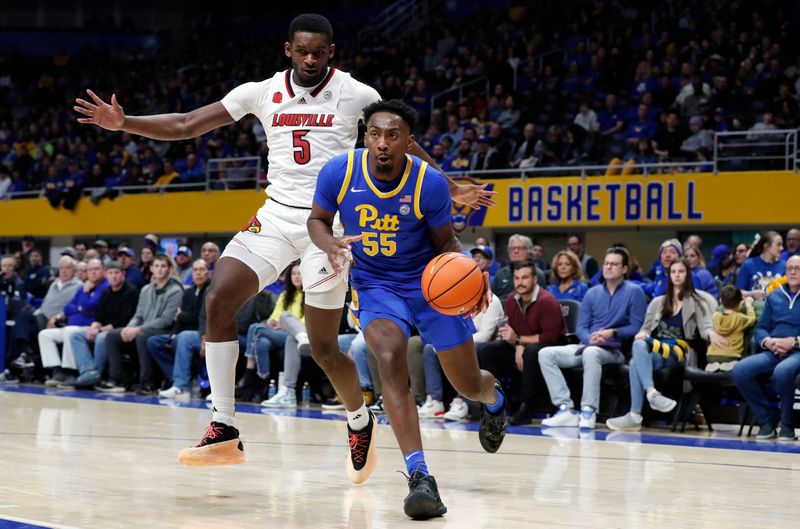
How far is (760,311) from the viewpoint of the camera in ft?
32.6

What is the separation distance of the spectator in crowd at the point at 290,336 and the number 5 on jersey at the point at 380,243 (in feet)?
19.7

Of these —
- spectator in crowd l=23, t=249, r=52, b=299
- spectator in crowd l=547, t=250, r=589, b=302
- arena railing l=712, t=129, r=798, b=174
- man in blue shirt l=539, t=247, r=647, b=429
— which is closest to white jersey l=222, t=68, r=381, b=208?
man in blue shirt l=539, t=247, r=647, b=429

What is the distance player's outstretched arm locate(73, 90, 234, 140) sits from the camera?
18.4 feet

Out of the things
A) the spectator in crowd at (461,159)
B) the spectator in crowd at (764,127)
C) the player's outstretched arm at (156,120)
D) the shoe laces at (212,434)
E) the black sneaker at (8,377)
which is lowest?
the black sneaker at (8,377)

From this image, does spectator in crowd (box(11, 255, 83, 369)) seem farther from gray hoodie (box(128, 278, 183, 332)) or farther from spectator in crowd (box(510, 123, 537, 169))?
spectator in crowd (box(510, 123, 537, 169))

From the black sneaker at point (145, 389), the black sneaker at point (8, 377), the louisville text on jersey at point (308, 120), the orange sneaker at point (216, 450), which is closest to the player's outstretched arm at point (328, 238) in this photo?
the louisville text on jersey at point (308, 120)

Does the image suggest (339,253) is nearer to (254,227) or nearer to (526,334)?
(254,227)

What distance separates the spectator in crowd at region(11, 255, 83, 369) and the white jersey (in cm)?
894

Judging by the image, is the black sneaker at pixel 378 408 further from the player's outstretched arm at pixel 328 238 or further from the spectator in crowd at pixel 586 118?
the spectator in crowd at pixel 586 118

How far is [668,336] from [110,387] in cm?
669

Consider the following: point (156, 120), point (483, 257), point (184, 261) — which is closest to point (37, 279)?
point (184, 261)

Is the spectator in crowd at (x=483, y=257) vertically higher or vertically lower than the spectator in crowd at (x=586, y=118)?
lower

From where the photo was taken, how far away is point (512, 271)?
11445 millimetres

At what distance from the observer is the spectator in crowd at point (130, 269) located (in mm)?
14219
